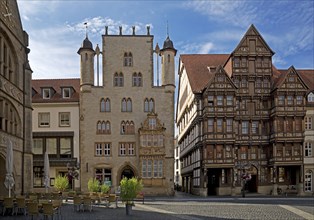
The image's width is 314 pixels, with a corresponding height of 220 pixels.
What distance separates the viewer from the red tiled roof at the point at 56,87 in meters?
52.4

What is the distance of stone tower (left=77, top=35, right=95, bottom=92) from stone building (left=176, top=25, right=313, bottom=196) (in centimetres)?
1158

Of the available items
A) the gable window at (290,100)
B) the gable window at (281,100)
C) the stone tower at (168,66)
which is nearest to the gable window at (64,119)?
the stone tower at (168,66)

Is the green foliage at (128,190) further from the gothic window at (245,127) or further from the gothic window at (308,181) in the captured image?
the gothic window at (308,181)

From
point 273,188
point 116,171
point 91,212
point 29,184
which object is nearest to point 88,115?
point 116,171

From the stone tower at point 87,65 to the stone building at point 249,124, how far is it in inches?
456

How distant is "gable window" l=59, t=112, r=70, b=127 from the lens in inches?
2044

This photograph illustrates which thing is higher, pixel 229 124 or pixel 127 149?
pixel 229 124

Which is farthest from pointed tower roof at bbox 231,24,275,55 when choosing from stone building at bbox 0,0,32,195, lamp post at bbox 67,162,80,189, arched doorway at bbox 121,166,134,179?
stone building at bbox 0,0,32,195

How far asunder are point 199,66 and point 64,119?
710 inches

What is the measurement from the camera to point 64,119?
5203 centimetres

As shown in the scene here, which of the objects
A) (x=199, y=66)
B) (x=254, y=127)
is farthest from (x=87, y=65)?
(x=254, y=127)

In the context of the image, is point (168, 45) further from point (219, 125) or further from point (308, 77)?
point (308, 77)

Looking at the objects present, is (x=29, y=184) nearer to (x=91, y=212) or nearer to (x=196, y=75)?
(x=91, y=212)

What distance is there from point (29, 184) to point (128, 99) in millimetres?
19545
